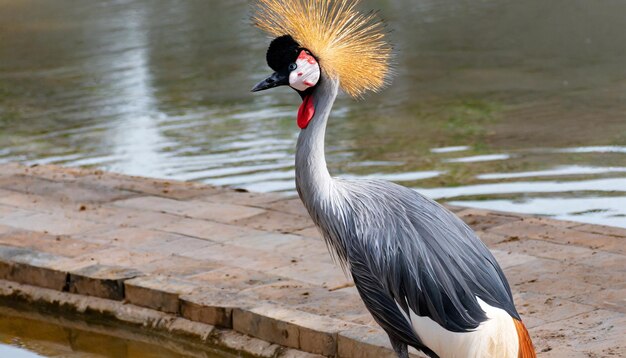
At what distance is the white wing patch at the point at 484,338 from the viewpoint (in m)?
4.16

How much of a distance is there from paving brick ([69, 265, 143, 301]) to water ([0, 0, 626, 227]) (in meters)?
2.75

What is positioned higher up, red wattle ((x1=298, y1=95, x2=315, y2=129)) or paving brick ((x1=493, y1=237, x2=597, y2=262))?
red wattle ((x1=298, y1=95, x2=315, y2=129))

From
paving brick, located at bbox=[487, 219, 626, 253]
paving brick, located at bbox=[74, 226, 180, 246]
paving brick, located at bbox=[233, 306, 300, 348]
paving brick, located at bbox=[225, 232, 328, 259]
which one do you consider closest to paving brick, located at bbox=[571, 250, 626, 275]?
paving brick, located at bbox=[487, 219, 626, 253]

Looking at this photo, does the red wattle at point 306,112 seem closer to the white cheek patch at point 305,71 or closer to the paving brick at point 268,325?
the white cheek patch at point 305,71

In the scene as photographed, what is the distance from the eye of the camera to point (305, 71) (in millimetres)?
4371

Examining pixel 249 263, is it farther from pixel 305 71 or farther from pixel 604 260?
pixel 305 71

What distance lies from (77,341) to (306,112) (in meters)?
2.71

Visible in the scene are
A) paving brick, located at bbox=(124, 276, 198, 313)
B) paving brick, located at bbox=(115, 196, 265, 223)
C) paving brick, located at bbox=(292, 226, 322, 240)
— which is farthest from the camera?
paving brick, located at bbox=(115, 196, 265, 223)

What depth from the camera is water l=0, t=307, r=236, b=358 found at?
627 cm

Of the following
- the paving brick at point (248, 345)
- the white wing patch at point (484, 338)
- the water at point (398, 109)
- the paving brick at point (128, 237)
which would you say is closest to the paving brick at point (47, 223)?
the paving brick at point (128, 237)

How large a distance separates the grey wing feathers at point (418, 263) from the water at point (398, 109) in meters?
3.95

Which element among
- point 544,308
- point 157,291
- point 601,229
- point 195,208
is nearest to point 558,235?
point 601,229

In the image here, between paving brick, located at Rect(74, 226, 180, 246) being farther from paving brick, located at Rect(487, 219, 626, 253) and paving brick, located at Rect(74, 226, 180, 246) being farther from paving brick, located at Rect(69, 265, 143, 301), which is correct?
paving brick, located at Rect(487, 219, 626, 253)

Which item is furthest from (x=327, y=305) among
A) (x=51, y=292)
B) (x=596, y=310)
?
(x=51, y=292)
